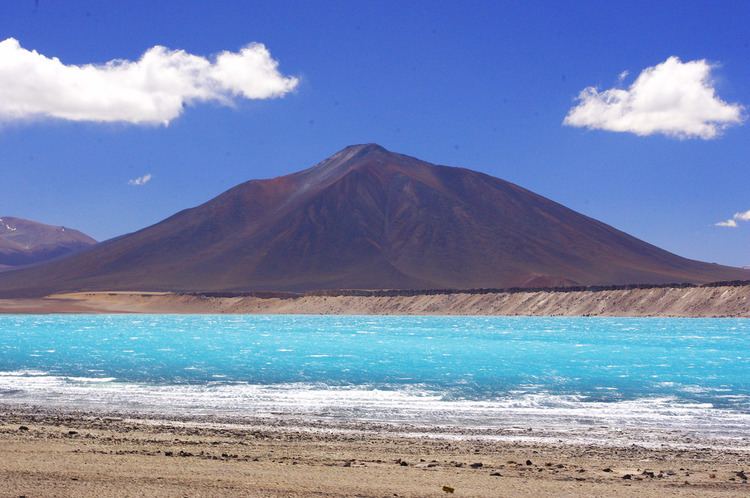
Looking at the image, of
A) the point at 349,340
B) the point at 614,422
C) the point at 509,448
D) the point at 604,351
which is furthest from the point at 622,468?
the point at 349,340

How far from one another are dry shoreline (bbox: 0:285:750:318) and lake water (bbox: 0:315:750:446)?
178ft

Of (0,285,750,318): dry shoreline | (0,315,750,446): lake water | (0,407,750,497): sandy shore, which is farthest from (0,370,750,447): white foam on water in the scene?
(0,285,750,318): dry shoreline

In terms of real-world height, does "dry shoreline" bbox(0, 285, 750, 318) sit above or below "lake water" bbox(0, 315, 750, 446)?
above

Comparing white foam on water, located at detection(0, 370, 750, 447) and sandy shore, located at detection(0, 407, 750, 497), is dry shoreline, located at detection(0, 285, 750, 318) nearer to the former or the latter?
white foam on water, located at detection(0, 370, 750, 447)

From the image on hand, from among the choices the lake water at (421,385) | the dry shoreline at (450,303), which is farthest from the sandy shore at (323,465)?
the dry shoreline at (450,303)

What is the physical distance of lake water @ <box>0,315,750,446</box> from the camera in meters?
18.0

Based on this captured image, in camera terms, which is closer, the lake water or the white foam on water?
the white foam on water

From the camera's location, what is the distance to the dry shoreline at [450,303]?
9606 cm

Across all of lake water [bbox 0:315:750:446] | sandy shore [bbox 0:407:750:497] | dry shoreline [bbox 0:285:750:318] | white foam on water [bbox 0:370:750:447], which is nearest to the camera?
sandy shore [bbox 0:407:750:497]

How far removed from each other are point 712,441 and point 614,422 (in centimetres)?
267

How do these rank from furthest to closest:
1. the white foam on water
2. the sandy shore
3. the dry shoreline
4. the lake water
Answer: the dry shoreline → the lake water → the white foam on water → the sandy shore

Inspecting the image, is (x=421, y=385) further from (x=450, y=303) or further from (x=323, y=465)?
(x=450, y=303)

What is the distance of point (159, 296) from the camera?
5635 inches

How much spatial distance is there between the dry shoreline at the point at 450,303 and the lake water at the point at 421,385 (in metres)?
54.3
